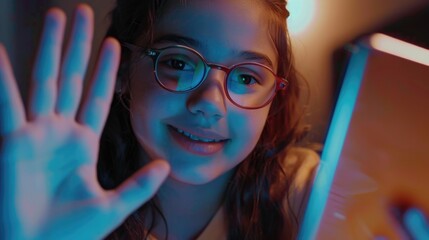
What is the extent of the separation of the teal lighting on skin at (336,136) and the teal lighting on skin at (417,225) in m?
0.10

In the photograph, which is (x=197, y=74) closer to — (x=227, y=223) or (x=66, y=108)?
(x=66, y=108)

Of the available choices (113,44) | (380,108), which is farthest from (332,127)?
(113,44)

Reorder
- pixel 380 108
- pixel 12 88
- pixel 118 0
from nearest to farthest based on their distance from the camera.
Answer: pixel 12 88 < pixel 380 108 < pixel 118 0

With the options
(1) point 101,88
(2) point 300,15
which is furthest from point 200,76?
(2) point 300,15

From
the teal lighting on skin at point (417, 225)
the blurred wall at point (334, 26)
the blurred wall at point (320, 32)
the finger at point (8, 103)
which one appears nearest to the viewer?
the finger at point (8, 103)

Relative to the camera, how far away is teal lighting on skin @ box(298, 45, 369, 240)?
488mm

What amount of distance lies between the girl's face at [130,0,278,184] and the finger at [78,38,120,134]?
0.13 m

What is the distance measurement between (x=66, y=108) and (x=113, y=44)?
→ 0.07 m

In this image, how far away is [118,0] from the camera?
62 cm

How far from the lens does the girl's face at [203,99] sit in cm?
50

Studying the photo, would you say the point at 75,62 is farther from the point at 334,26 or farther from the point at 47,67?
the point at 334,26

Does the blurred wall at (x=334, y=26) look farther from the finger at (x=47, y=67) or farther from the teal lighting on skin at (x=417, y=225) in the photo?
the finger at (x=47, y=67)

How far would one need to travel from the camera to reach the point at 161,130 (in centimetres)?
53

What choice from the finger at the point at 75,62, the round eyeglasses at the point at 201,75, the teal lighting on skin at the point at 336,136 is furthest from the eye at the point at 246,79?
the finger at the point at 75,62
